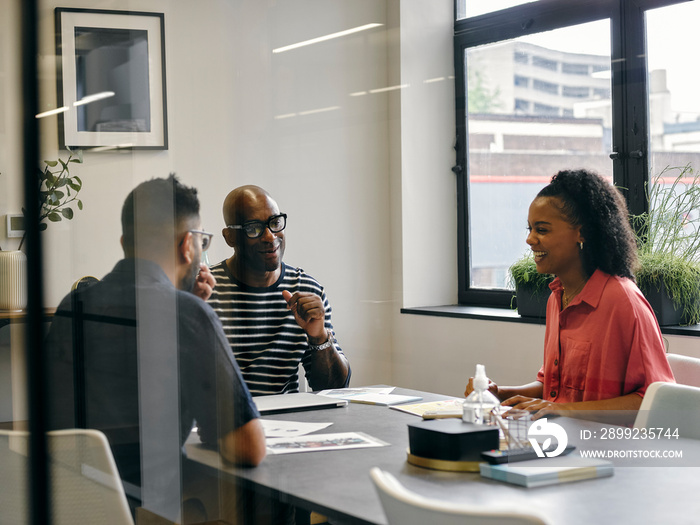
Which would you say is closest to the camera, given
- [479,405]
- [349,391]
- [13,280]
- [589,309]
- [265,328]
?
[13,280]

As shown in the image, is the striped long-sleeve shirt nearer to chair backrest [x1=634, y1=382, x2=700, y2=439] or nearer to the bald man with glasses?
the bald man with glasses

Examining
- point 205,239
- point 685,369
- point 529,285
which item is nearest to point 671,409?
point 685,369

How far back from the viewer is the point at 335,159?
163 centimetres

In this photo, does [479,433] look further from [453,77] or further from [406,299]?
[453,77]

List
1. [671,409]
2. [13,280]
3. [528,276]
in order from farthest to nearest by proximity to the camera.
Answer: [528,276]
[671,409]
[13,280]

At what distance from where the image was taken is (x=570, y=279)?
191cm

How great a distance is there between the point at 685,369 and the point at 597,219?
438 mm

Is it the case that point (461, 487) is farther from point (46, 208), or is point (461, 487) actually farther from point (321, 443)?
point (46, 208)

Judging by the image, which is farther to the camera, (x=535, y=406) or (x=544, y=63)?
(x=544, y=63)

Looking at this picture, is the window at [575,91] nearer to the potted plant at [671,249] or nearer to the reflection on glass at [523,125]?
the reflection on glass at [523,125]

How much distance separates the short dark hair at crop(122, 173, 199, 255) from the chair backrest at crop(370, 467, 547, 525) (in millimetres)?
584

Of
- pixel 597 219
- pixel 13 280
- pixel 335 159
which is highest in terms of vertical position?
pixel 335 159

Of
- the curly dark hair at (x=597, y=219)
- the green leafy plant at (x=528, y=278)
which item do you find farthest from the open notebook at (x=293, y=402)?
the curly dark hair at (x=597, y=219)

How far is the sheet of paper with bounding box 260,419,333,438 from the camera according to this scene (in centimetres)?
145
